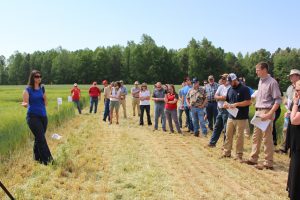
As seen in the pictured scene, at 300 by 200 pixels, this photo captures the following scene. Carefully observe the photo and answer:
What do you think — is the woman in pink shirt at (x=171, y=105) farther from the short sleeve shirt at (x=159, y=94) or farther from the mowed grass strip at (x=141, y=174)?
the mowed grass strip at (x=141, y=174)

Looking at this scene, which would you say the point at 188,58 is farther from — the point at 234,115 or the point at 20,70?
the point at 234,115

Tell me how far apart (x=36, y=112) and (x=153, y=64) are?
83.8 meters

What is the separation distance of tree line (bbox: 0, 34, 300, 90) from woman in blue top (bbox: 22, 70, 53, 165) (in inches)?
2911

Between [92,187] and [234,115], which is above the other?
[234,115]

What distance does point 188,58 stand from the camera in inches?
3585

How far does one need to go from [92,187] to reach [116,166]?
1.73 meters

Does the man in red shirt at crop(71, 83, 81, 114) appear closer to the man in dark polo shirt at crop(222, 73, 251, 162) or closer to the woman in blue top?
the woman in blue top

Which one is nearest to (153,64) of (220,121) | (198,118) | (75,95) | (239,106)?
(75,95)

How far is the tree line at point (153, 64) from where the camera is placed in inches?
3371

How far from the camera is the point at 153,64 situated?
91438mm

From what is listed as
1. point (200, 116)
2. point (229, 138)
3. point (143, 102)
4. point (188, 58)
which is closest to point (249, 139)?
point (200, 116)

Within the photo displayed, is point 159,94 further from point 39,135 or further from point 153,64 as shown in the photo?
point 153,64

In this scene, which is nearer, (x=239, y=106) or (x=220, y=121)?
(x=239, y=106)

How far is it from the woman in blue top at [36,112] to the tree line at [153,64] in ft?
243
